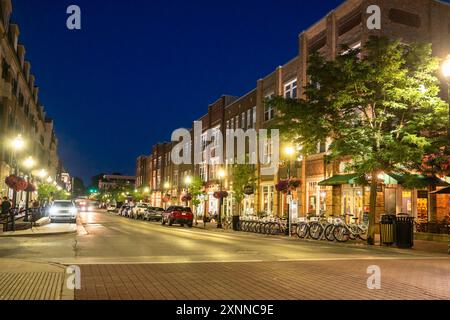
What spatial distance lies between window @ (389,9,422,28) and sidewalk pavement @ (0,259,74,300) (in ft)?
84.6

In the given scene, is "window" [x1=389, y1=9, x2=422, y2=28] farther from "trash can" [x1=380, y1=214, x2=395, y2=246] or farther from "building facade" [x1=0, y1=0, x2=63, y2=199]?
"building facade" [x1=0, y1=0, x2=63, y2=199]

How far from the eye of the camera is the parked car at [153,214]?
5100 centimetres

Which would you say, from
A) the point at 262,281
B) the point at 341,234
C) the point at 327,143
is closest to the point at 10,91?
the point at 327,143

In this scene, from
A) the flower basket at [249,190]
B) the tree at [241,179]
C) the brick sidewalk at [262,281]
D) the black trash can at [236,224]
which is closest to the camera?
the brick sidewalk at [262,281]

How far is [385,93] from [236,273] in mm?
12861

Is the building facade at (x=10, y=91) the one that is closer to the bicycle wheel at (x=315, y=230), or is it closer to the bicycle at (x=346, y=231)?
the bicycle wheel at (x=315, y=230)

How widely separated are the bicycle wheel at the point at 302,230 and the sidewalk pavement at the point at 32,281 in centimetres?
1578

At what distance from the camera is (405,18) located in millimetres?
30844

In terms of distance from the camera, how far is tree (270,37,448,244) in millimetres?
20562

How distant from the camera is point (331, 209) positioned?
32.3 meters

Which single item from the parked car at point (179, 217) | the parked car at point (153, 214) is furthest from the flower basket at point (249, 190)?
the parked car at point (153, 214)

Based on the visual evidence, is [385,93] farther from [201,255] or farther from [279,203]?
[279,203]

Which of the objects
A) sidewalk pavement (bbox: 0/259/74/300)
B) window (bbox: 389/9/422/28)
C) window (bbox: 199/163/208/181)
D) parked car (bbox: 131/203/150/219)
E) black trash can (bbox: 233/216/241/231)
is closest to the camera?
sidewalk pavement (bbox: 0/259/74/300)

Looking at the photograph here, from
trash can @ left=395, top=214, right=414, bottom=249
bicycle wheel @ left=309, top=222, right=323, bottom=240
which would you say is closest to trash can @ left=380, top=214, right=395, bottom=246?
trash can @ left=395, top=214, right=414, bottom=249
